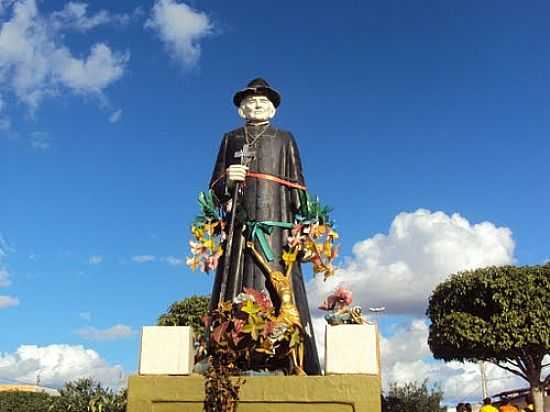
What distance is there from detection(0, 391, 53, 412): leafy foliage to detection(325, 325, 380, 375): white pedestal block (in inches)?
1433

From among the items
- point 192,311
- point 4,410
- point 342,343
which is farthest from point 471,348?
point 4,410

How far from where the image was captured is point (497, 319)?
95.9 ft

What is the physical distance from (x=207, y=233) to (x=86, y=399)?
893 inches

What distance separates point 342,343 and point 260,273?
2571mm

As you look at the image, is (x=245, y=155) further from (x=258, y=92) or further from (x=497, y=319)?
(x=497, y=319)

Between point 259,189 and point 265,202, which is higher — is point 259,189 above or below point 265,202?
above

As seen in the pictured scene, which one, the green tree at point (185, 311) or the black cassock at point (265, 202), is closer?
the black cassock at point (265, 202)

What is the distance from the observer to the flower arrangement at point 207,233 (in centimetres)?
1152

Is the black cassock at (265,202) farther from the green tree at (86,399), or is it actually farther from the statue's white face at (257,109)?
the green tree at (86,399)

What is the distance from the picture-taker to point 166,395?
29.3 ft

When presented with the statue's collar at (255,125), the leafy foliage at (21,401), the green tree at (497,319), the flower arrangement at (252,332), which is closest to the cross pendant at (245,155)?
the statue's collar at (255,125)

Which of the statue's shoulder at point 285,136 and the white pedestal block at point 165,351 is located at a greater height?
the statue's shoulder at point 285,136

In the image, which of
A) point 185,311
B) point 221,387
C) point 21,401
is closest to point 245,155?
point 221,387

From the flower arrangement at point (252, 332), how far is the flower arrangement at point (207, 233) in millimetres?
1746
